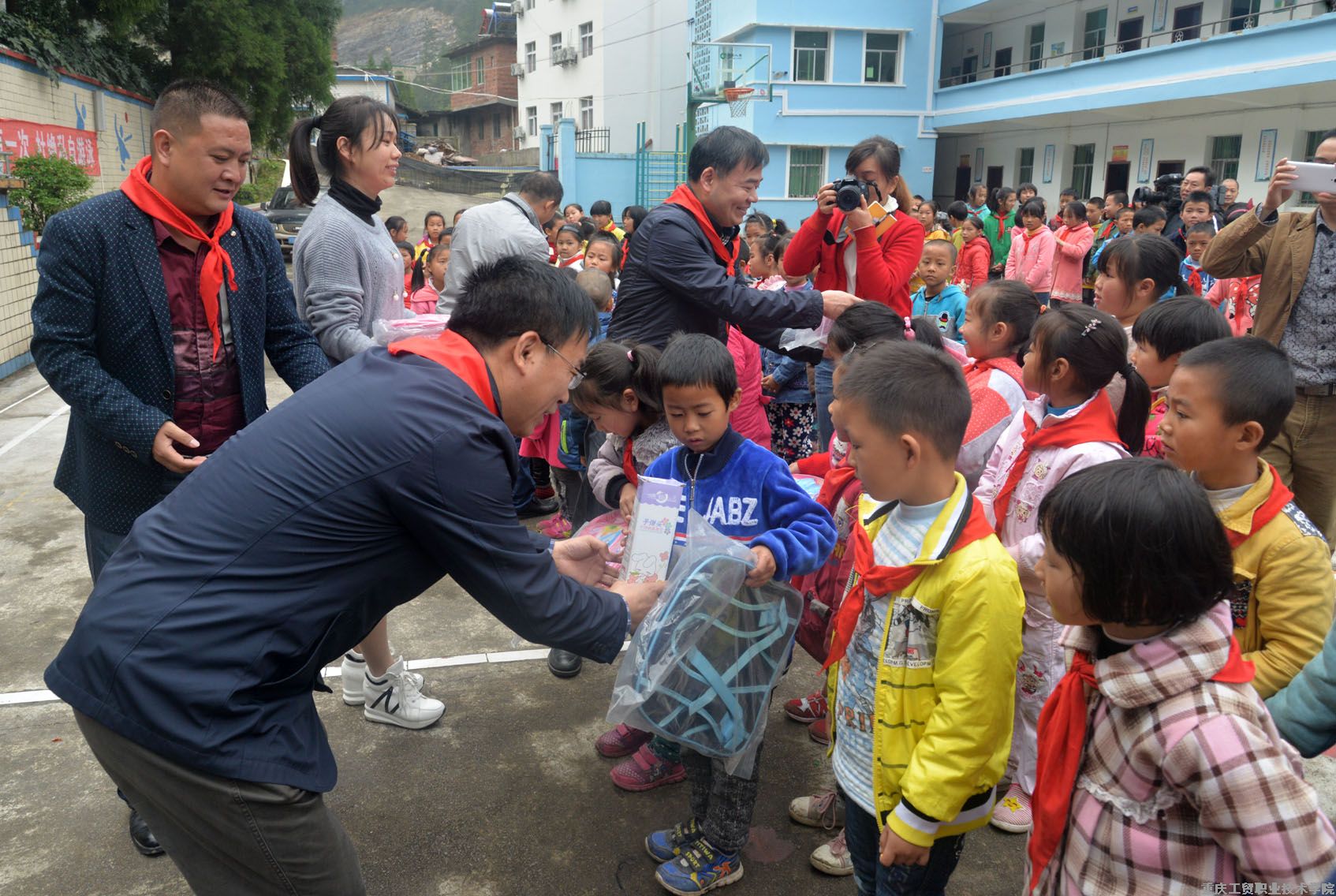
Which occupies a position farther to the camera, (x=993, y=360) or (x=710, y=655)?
(x=993, y=360)

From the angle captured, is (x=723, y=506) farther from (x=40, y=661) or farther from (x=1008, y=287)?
(x=40, y=661)

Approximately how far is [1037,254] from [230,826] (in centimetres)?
849

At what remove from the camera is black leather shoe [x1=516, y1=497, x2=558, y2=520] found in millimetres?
5328

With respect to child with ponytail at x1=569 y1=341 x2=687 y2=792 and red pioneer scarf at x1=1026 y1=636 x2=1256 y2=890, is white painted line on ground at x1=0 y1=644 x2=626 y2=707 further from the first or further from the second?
red pioneer scarf at x1=1026 y1=636 x2=1256 y2=890

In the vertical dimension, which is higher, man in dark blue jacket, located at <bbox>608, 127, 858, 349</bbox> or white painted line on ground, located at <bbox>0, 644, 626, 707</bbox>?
man in dark blue jacket, located at <bbox>608, 127, 858, 349</bbox>

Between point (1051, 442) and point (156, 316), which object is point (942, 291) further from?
point (156, 316)

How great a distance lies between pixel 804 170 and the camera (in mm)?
23688

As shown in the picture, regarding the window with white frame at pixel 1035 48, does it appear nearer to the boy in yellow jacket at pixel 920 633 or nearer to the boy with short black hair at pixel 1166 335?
the boy with short black hair at pixel 1166 335

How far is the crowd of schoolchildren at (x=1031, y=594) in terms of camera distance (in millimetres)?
1354

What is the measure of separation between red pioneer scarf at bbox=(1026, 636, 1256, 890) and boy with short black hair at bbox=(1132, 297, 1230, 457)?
51.5 inches

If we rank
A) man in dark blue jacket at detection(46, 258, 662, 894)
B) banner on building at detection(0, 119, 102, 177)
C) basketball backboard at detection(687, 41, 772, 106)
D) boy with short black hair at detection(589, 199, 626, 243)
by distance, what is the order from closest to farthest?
1. man in dark blue jacket at detection(46, 258, 662, 894)
2. banner on building at detection(0, 119, 102, 177)
3. boy with short black hair at detection(589, 199, 626, 243)
4. basketball backboard at detection(687, 41, 772, 106)

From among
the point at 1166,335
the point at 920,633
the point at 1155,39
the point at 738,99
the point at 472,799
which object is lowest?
the point at 472,799

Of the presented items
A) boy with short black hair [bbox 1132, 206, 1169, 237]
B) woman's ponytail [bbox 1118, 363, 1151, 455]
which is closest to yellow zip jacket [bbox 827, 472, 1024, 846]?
woman's ponytail [bbox 1118, 363, 1151, 455]

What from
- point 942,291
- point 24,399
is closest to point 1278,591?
point 942,291
